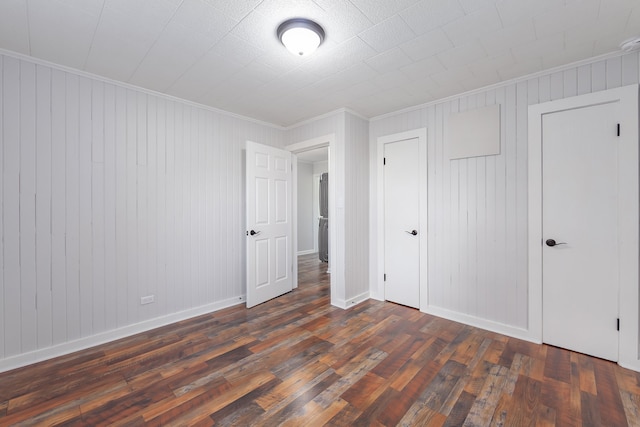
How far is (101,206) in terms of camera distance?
2672 mm

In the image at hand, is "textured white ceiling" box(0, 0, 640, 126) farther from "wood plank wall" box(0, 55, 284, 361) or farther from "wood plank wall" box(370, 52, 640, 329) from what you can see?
"wood plank wall" box(0, 55, 284, 361)

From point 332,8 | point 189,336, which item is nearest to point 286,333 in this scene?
point 189,336

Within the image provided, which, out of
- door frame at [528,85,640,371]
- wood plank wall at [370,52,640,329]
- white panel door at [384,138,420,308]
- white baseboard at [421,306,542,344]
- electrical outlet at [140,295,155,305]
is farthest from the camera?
white panel door at [384,138,420,308]

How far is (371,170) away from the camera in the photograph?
3.94 m

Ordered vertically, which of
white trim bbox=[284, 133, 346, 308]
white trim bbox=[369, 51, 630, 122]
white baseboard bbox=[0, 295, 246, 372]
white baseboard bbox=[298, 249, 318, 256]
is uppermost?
white trim bbox=[369, 51, 630, 122]

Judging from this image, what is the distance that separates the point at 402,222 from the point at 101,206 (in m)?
3.36

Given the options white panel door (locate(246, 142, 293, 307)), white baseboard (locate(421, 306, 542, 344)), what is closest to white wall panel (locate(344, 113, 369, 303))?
white baseboard (locate(421, 306, 542, 344))

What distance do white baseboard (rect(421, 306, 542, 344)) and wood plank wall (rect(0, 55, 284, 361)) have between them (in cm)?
262

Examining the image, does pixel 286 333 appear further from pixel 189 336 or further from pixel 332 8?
pixel 332 8

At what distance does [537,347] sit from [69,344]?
4272 mm

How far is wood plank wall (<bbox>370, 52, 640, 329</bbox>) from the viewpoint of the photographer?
2.52m

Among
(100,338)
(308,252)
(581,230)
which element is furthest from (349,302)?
(308,252)

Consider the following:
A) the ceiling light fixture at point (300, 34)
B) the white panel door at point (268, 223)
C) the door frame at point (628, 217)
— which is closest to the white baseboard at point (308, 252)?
the white panel door at point (268, 223)

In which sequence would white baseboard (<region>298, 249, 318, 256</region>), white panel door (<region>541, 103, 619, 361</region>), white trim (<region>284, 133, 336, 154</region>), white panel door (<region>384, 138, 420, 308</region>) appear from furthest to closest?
1. white baseboard (<region>298, 249, 318, 256</region>)
2. white trim (<region>284, 133, 336, 154</region>)
3. white panel door (<region>384, 138, 420, 308</region>)
4. white panel door (<region>541, 103, 619, 361</region>)
